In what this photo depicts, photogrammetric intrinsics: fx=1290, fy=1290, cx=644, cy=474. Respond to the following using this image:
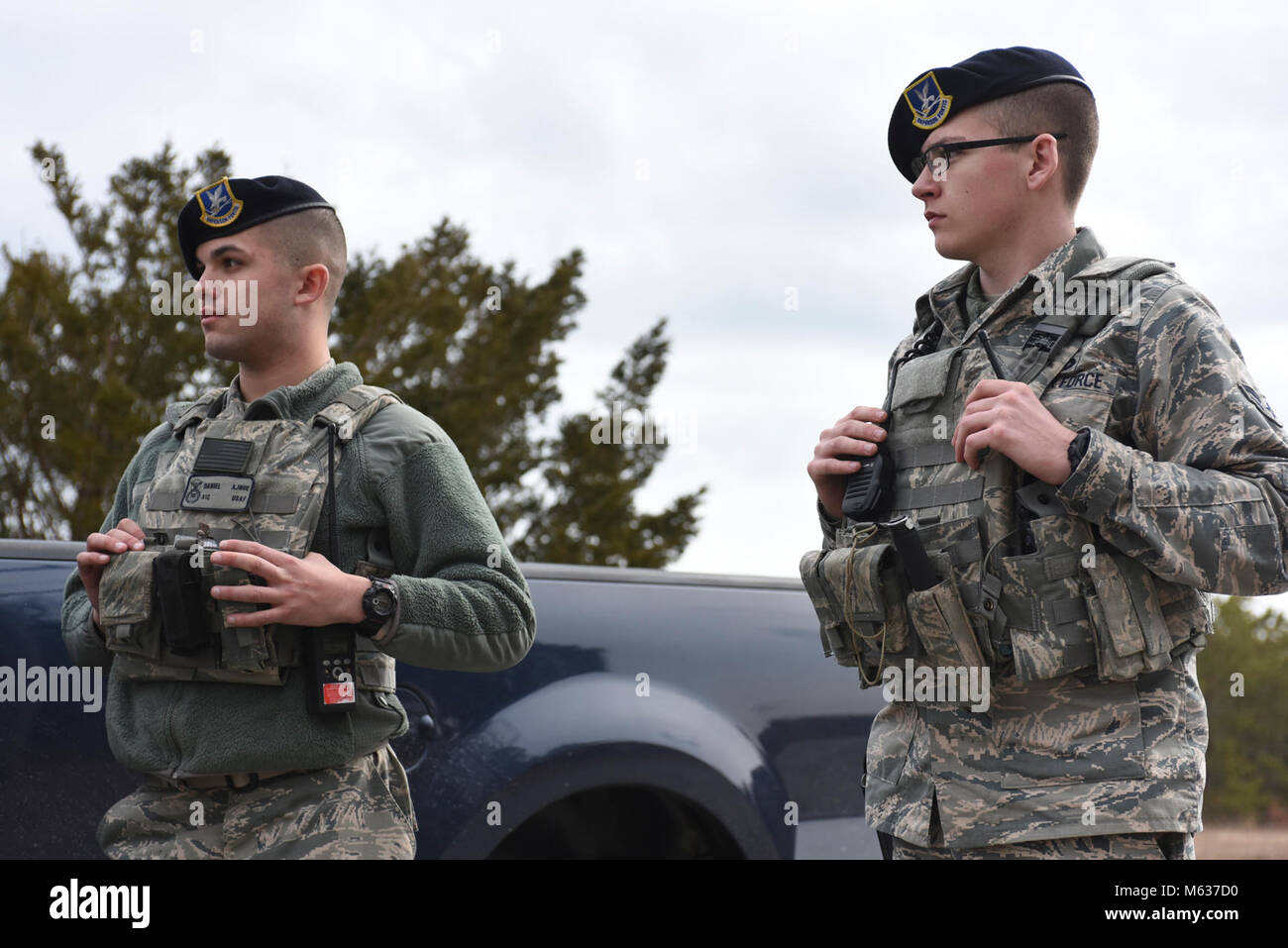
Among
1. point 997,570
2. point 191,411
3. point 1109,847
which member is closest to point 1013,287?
point 997,570

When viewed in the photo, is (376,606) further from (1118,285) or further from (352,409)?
(1118,285)

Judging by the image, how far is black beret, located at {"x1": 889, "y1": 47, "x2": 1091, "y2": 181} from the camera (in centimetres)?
233

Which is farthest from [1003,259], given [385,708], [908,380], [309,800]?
[309,800]

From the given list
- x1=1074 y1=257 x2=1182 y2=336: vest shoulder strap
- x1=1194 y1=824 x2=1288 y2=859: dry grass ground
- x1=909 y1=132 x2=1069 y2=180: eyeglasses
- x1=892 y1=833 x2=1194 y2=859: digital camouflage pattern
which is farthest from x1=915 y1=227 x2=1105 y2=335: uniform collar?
x1=1194 y1=824 x2=1288 y2=859: dry grass ground

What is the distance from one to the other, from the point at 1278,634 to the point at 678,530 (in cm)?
707

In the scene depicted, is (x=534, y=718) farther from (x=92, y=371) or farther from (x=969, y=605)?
(x=92, y=371)

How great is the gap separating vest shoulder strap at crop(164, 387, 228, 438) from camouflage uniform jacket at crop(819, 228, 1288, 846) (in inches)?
59.6

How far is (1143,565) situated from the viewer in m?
2.06

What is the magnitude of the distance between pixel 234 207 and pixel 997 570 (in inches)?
63.1

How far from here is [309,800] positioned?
226cm

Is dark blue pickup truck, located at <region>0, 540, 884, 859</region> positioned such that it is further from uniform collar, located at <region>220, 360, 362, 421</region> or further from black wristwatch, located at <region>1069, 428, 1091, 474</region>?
black wristwatch, located at <region>1069, 428, 1091, 474</region>

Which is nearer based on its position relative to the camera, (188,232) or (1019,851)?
(1019,851)
